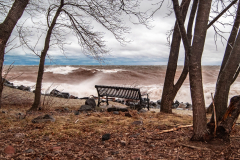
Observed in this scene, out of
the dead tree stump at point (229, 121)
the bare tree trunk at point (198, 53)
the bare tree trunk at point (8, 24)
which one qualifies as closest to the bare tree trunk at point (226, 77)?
the dead tree stump at point (229, 121)

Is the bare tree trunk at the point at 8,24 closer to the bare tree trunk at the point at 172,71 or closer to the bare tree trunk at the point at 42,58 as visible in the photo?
the bare tree trunk at the point at 42,58

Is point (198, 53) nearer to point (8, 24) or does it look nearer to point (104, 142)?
point (104, 142)

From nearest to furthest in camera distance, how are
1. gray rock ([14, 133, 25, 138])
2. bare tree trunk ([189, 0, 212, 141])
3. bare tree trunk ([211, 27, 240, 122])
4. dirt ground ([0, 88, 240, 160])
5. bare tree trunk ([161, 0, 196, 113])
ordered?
dirt ground ([0, 88, 240, 160]) → bare tree trunk ([189, 0, 212, 141]) → bare tree trunk ([211, 27, 240, 122]) → gray rock ([14, 133, 25, 138]) → bare tree trunk ([161, 0, 196, 113])

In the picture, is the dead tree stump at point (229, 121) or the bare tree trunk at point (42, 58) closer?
the dead tree stump at point (229, 121)

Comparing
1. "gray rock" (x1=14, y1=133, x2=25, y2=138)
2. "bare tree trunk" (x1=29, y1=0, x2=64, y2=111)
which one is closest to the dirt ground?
"gray rock" (x1=14, y1=133, x2=25, y2=138)

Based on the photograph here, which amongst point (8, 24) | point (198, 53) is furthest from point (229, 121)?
point (8, 24)

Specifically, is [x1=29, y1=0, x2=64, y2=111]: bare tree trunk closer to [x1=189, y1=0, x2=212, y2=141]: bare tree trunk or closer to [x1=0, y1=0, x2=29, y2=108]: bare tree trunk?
[x1=0, y1=0, x2=29, y2=108]: bare tree trunk

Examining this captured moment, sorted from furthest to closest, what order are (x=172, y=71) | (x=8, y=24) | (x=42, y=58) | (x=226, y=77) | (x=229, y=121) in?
1. (x=42, y=58)
2. (x=172, y=71)
3. (x=8, y=24)
4. (x=226, y=77)
5. (x=229, y=121)

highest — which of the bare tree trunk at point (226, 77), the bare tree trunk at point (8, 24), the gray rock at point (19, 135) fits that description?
the bare tree trunk at point (8, 24)

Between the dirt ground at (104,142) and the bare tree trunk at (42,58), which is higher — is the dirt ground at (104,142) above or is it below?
below

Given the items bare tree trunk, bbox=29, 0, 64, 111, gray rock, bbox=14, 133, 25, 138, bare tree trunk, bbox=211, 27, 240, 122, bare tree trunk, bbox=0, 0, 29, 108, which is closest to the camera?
bare tree trunk, bbox=211, 27, 240, 122

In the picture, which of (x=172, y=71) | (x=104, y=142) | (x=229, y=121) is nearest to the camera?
(x=229, y=121)

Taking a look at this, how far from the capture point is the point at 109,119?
6184 millimetres

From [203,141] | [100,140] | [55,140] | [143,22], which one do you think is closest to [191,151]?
[203,141]
